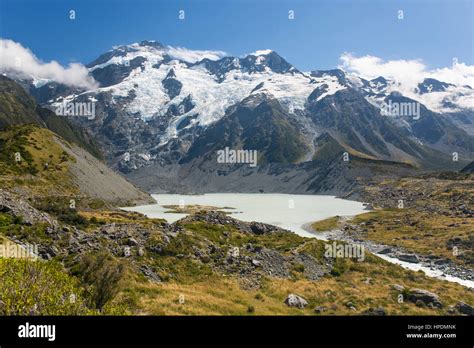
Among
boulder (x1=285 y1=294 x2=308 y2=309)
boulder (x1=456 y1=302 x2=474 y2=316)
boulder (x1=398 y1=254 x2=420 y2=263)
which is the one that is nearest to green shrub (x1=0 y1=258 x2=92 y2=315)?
boulder (x1=285 y1=294 x2=308 y2=309)

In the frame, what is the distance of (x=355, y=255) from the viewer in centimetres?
6950

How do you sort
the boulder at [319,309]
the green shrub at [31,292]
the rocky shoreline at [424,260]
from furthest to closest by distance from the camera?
the rocky shoreline at [424,260] → the boulder at [319,309] → the green shrub at [31,292]

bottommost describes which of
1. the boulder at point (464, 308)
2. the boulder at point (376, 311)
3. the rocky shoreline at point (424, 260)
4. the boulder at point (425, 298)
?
the rocky shoreline at point (424, 260)

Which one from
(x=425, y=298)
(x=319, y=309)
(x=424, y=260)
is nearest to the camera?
(x=319, y=309)

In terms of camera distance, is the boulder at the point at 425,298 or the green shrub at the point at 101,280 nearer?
the green shrub at the point at 101,280

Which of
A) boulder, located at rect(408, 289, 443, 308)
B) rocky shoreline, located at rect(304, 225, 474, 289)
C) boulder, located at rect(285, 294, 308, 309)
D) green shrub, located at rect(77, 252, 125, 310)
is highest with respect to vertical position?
green shrub, located at rect(77, 252, 125, 310)

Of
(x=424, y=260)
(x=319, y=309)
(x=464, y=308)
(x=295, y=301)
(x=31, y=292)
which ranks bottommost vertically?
(x=424, y=260)

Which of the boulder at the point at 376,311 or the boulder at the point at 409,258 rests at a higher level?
the boulder at the point at 376,311

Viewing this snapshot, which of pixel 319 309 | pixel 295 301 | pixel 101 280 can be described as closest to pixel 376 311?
pixel 319 309

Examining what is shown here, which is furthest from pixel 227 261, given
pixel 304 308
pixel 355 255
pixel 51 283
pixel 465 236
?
pixel 465 236

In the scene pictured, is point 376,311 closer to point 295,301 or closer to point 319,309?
point 319,309

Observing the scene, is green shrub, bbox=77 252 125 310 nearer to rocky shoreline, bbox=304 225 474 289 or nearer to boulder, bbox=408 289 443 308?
boulder, bbox=408 289 443 308

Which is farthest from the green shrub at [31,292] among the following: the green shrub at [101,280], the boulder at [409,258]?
the boulder at [409,258]

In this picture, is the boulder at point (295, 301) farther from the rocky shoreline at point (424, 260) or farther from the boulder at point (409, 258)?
the boulder at point (409, 258)
